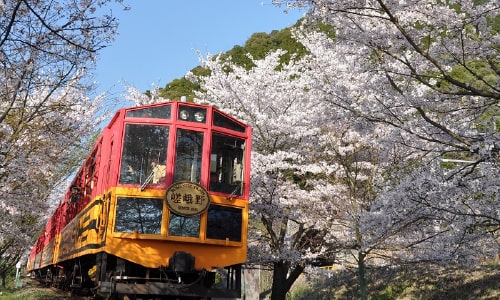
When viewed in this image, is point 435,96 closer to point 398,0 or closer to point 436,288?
point 398,0

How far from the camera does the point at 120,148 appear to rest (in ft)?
21.5

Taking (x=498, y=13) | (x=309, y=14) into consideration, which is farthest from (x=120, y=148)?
(x=498, y=13)

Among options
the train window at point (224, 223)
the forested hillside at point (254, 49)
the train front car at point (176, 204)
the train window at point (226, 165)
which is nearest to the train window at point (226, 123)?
the train front car at point (176, 204)

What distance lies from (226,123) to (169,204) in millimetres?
1542

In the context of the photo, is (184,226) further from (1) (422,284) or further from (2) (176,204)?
(1) (422,284)

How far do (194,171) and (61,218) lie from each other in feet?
21.1

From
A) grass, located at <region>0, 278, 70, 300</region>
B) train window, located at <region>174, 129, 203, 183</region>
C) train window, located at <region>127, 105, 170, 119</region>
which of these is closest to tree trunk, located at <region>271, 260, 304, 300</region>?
grass, located at <region>0, 278, 70, 300</region>

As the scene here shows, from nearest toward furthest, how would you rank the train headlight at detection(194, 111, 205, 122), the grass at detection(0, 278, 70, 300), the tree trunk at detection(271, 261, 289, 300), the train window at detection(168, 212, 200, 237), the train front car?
the train front car → the train window at detection(168, 212, 200, 237) → the train headlight at detection(194, 111, 205, 122) → the tree trunk at detection(271, 261, 289, 300) → the grass at detection(0, 278, 70, 300)

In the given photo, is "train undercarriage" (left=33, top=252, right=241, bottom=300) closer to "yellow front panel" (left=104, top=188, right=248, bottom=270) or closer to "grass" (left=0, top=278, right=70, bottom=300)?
"yellow front panel" (left=104, top=188, right=248, bottom=270)

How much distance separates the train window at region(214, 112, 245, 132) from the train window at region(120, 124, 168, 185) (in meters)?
0.76

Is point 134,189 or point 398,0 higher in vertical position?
point 398,0

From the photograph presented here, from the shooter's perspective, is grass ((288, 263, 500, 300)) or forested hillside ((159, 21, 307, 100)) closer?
grass ((288, 263, 500, 300))

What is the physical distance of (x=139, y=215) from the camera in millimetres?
6309

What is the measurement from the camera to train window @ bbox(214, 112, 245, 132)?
706 cm
